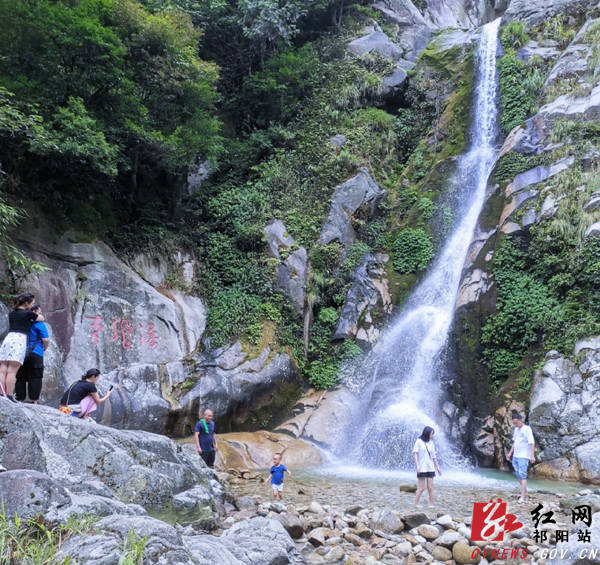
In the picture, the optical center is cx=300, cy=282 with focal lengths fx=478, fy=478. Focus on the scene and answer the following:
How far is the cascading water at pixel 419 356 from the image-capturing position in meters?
→ 12.2

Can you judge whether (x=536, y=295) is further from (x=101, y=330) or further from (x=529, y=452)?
(x=101, y=330)

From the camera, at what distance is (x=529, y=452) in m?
8.02

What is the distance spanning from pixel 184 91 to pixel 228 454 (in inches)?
441

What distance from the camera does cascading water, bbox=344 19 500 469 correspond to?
480 inches

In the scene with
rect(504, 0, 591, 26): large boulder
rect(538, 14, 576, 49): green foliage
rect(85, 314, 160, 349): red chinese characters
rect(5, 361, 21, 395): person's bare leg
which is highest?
rect(504, 0, 591, 26): large boulder

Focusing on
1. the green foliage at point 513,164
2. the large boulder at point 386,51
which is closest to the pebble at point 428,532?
the green foliage at point 513,164

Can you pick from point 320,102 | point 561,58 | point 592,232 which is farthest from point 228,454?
point 561,58

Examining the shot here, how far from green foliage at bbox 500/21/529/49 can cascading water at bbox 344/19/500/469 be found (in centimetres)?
457

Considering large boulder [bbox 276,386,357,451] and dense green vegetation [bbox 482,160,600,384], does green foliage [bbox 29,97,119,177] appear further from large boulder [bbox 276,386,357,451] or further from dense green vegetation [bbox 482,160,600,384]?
dense green vegetation [bbox 482,160,600,384]

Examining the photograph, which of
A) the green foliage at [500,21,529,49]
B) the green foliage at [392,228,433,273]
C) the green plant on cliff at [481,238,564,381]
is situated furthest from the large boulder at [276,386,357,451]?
the green foliage at [500,21,529,49]

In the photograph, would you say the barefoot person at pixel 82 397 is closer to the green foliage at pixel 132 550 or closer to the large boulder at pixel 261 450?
the green foliage at pixel 132 550

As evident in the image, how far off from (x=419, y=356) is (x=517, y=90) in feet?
42.3

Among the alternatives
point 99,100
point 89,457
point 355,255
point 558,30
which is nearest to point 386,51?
point 558,30

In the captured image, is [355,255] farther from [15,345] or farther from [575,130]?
[15,345]
